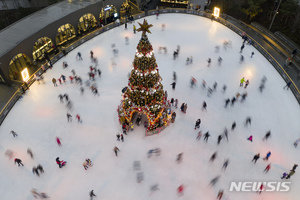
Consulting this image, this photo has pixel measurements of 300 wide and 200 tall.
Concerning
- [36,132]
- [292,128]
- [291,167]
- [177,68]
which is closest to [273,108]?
[292,128]

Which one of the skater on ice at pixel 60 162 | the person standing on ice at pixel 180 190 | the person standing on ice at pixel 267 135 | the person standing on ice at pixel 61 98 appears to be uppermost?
the person standing on ice at pixel 61 98

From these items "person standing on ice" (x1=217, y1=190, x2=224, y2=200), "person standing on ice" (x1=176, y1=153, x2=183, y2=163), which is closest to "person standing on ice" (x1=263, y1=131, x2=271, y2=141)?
"person standing on ice" (x1=217, y1=190, x2=224, y2=200)

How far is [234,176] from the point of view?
47.7 feet

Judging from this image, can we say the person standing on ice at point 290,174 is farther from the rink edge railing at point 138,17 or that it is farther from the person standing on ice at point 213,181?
the rink edge railing at point 138,17

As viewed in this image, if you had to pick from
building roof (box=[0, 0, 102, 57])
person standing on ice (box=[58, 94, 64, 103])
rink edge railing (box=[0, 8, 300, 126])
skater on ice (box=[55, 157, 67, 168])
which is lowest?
skater on ice (box=[55, 157, 67, 168])

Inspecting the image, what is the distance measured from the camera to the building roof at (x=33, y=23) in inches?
862

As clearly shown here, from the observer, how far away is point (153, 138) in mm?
16672

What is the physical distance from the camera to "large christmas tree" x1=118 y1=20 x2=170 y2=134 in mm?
13234

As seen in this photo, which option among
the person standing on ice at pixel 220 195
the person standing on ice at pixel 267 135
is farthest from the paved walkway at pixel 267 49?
the person standing on ice at pixel 220 195

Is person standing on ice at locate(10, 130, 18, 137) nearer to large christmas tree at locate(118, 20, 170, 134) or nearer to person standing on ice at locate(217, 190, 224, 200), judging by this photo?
large christmas tree at locate(118, 20, 170, 134)

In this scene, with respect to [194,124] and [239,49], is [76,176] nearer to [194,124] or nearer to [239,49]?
[194,124]

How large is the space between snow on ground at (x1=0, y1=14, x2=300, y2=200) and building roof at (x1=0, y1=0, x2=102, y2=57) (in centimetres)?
422

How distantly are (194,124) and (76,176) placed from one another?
368 inches

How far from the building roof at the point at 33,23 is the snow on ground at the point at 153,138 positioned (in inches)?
166
